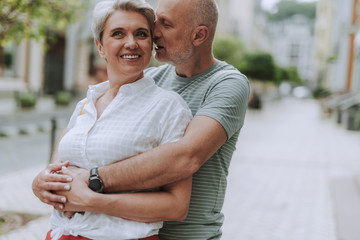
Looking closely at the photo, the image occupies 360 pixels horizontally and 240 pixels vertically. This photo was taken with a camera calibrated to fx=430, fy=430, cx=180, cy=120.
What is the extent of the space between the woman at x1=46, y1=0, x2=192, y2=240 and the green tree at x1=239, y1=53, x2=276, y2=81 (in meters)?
36.2

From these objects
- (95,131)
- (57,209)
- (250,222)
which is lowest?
(250,222)

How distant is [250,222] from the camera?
5.94 metres

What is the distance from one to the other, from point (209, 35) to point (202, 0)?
173mm

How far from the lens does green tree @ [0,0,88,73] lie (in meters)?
5.50

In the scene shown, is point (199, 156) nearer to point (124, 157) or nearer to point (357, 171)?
point (124, 157)

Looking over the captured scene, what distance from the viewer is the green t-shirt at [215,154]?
189 centimetres

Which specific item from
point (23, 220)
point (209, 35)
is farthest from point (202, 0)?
point (23, 220)

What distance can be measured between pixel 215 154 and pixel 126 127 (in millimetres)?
455

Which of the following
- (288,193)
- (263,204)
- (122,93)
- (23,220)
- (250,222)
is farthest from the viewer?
(288,193)

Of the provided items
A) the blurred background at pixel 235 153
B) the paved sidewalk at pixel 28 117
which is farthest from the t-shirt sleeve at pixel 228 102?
the paved sidewalk at pixel 28 117

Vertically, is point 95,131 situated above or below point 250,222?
above

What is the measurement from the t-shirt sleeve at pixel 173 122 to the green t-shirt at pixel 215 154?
7 centimetres

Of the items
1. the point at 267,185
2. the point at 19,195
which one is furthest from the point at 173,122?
the point at 267,185

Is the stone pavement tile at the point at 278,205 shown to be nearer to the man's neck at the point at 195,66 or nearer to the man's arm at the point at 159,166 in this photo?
the man's neck at the point at 195,66
